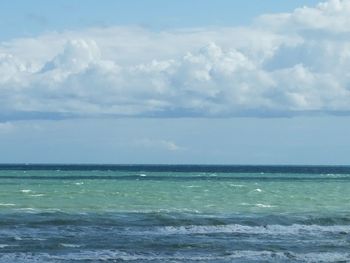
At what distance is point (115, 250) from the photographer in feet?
99.5

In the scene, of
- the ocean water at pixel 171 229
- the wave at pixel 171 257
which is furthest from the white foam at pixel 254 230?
the wave at pixel 171 257

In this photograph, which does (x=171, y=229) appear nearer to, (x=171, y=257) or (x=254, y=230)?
(x=254, y=230)

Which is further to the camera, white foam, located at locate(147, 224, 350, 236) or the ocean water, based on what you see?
white foam, located at locate(147, 224, 350, 236)

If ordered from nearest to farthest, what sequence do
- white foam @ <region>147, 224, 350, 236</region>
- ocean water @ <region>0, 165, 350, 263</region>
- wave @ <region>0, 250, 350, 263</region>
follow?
wave @ <region>0, 250, 350, 263</region> < ocean water @ <region>0, 165, 350, 263</region> < white foam @ <region>147, 224, 350, 236</region>

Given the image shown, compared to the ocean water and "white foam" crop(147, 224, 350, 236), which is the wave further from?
"white foam" crop(147, 224, 350, 236)

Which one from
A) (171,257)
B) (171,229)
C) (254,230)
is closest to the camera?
(171,257)

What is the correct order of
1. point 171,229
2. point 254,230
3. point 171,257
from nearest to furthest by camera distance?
point 171,257, point 254,230, point 171,229

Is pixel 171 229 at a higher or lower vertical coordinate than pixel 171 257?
higher

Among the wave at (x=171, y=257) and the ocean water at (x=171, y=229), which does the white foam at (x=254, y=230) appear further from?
the wave at (x=171, y=257)

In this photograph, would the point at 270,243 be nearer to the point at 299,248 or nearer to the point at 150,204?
the point at 299,248

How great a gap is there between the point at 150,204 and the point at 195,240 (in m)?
16.8

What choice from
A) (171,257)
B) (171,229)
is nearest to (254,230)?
(171,229)

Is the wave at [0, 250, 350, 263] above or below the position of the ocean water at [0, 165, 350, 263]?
below

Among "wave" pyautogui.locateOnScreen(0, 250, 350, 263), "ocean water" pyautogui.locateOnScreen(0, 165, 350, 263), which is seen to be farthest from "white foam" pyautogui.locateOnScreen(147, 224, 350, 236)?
"wave" pyautogui.locateOnScreen(0, 250, 350, 263)
